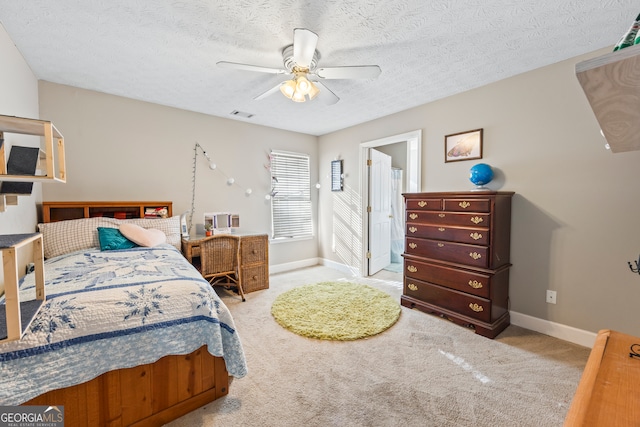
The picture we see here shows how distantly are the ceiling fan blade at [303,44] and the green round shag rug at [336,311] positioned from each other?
7.50 ft

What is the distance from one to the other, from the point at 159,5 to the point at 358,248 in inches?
146

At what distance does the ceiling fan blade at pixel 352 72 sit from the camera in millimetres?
1941

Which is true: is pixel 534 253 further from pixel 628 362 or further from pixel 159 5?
pixel 159 5

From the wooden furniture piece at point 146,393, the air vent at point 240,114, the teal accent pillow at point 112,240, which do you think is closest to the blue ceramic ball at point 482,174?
the wooden furniture piece at point 146,393

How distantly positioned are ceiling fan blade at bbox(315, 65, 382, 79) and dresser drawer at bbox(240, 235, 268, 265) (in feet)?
7.53

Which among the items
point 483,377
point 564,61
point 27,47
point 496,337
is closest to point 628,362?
point 483,377

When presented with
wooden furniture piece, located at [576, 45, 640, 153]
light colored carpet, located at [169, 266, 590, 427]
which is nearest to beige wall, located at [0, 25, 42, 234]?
light colored carpet, located at [169, 266, 590, 427]

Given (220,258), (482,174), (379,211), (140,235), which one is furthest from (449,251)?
(140,235)

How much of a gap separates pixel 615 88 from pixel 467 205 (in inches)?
82.9

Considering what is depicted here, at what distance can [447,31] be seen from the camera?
193 centimetres

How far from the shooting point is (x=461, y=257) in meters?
2.64

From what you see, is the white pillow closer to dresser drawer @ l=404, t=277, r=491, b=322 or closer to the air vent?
the air vent

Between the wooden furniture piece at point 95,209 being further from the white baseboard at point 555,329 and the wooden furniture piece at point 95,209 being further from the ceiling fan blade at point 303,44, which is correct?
the white baseboard at point 555,329

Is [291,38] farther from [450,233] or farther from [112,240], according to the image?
[112,240]
